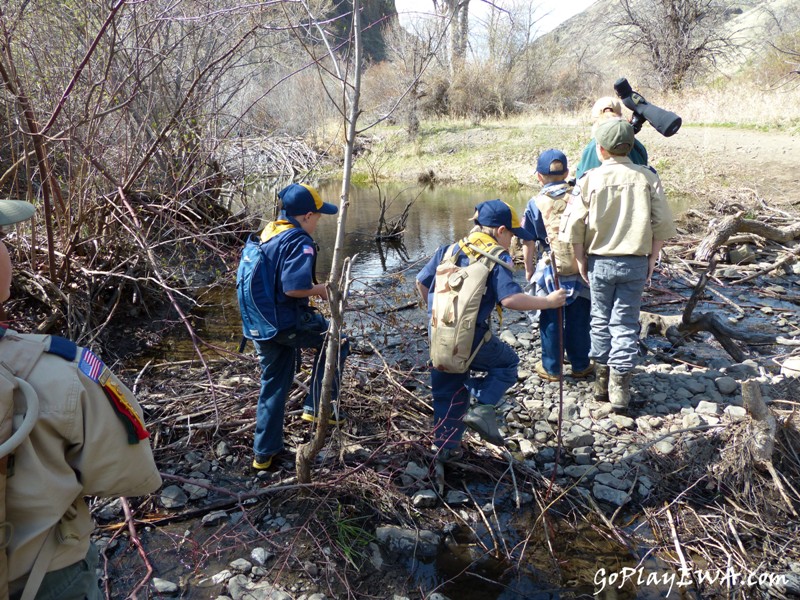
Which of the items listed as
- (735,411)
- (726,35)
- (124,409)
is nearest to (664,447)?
(735,411)

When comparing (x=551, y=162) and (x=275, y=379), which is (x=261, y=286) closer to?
(x=275, y=379)

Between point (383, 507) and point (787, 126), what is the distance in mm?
17740

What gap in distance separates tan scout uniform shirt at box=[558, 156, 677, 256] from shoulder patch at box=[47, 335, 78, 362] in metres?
3.54

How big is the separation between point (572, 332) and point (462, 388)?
1.76 m

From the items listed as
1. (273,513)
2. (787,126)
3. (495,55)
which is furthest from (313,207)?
(495,55)

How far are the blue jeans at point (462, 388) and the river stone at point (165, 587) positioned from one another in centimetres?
166

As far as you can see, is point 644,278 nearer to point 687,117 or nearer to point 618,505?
point 618,505

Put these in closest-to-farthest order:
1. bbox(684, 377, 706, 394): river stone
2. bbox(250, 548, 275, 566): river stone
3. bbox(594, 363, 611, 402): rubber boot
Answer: bbox(250, 548, 275, 566): river stone
bbox(594, 363, 611, 402): rubber boot
bbox(684, 377, 706, 394): river stone

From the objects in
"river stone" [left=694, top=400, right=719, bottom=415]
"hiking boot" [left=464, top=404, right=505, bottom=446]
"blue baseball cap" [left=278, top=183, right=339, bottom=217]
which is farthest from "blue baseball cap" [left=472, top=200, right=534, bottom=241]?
"river stone" [left=694, top=400, right=719, bottom=415]

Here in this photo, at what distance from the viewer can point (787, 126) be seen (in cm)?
1566

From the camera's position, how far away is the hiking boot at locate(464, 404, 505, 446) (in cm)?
345

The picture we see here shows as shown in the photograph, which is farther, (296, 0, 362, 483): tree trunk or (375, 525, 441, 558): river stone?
(375, 525, 441, 558): river stone

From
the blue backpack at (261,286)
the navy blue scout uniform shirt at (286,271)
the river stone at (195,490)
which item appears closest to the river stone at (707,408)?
the navy blue scout uniform shirt at (286,271)

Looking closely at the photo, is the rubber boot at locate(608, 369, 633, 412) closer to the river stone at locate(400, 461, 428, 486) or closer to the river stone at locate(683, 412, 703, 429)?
the river stone at locate(683, 412, 703, 429)
